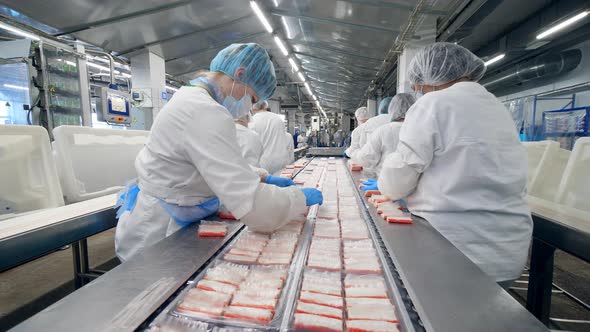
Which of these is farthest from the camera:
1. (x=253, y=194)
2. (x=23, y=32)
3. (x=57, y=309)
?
(x=23, y=32)

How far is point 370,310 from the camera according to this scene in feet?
2.26

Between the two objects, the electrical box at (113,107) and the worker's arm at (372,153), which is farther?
the electrical box at (113,107)

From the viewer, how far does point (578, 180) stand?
6.81 ft

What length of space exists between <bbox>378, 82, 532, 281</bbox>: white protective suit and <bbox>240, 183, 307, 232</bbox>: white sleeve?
62cm

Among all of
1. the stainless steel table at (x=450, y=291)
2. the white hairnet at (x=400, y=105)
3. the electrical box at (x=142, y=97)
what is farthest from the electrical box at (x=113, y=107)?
the stainless steel table at (x=450, y=291)

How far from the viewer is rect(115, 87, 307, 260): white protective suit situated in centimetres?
105

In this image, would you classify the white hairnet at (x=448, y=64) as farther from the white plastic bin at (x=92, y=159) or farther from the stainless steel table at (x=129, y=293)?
the white plastic bin at (x=92, y=159)

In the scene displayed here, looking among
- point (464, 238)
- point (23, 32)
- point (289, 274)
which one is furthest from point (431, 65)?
point (23, 32)

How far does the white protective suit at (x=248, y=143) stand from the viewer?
3.02m

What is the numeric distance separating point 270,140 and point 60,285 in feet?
8.76

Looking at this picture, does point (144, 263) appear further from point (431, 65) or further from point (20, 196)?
point (20, 196)

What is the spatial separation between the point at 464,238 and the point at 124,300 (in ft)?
4.14

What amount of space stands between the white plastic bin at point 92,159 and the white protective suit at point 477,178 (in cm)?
252

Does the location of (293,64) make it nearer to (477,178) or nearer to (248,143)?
(248,143)
